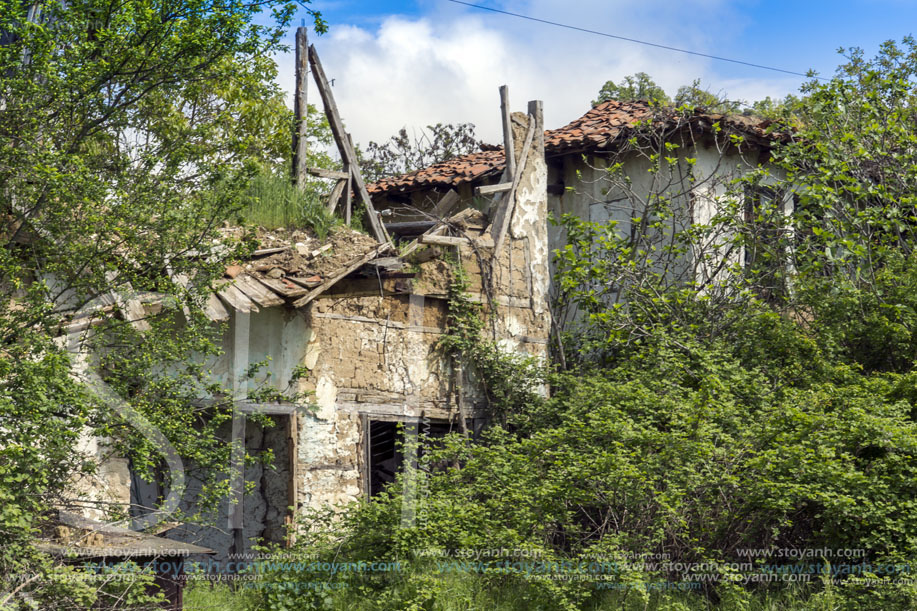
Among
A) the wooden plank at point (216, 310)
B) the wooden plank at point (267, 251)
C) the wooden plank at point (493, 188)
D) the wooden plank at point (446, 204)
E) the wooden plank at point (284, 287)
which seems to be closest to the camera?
the wooden plank at point (216, 310)

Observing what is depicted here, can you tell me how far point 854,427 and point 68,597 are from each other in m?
5.84

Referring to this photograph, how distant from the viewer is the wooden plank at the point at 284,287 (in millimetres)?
8414

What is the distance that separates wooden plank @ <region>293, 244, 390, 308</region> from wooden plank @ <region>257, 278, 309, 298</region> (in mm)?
69

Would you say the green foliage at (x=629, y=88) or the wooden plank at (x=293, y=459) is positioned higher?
the green foliage at (x=629, y=88)

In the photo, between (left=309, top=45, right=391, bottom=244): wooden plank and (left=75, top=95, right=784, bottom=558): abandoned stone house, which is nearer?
(left=75, top=95, right=784, bottom=558): abandoned stone house

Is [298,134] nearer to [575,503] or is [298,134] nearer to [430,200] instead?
[430,200]

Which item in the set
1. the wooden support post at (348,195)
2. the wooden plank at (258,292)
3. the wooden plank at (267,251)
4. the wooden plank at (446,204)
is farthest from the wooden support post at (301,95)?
the wooden plank at (258,292)

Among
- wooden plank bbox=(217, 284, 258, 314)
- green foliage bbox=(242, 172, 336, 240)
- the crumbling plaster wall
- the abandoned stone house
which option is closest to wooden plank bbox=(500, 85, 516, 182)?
the abandoned stone house

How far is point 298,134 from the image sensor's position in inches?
402

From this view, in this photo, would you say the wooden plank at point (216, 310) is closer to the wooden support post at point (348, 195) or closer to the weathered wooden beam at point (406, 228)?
the wooden support post at point (348, 195)

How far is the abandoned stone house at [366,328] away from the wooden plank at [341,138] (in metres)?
0.50

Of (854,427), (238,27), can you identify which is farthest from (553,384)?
(238,27)

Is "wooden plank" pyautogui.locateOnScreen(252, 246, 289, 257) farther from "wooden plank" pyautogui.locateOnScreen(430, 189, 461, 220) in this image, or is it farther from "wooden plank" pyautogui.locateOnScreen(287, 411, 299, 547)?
"wooden plank" pyautogui.locateOnScreen(430, 189, 461, 220)

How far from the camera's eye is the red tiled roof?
11733 millimetres
